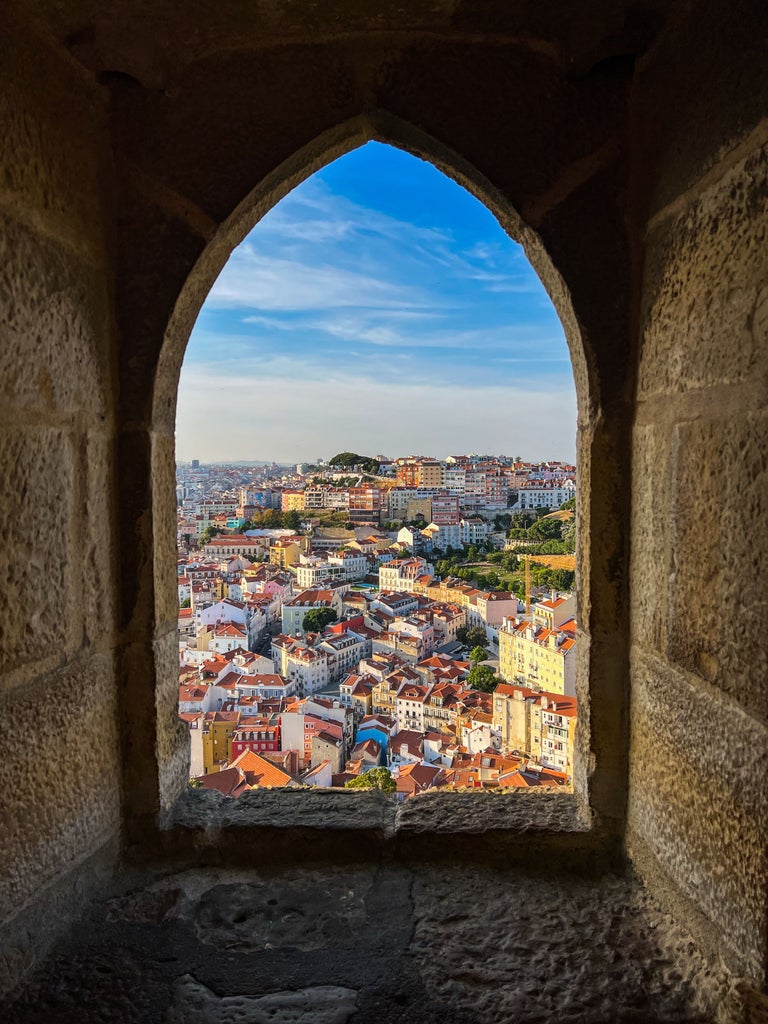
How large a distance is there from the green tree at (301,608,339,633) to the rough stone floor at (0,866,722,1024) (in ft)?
38.1

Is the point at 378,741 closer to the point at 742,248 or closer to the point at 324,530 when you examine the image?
the point at 324,530

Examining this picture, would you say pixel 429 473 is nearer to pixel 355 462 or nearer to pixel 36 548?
pixel 355 462

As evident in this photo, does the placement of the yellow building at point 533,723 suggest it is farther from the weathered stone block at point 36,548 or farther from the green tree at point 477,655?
the green tree at point 477,655

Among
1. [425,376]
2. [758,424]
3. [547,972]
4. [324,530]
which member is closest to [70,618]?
[547,972]

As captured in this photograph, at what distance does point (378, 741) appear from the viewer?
8.91 meters

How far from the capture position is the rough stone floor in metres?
1.10

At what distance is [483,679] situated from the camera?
7734mm

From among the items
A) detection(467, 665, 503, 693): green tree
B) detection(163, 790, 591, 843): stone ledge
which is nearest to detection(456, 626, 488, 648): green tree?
detection(467, 665, 503, 693): green tree

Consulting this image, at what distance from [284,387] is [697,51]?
2787 centimetres

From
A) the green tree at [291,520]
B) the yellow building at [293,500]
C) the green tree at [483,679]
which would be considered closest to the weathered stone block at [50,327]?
the green tree at [483,679]

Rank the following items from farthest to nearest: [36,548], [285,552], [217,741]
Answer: [285,552] < [217,741] < [36,548]

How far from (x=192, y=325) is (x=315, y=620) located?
11.8 m

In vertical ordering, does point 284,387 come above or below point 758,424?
above

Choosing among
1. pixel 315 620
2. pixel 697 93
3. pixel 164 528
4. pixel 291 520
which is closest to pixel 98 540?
pixel 164 528
